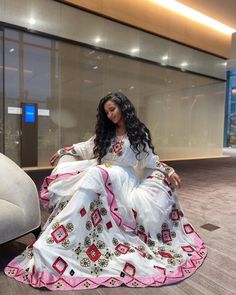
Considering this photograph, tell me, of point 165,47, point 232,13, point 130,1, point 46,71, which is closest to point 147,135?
point 46,71

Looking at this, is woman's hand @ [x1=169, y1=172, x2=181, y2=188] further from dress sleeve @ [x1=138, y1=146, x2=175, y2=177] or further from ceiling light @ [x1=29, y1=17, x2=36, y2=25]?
ceiling light @ [x1=29, y1=17, x2=36, y2=25]

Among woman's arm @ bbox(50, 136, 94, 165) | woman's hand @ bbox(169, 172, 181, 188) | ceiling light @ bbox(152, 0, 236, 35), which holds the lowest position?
woman's hand @ bbox(169, 172, 181, 188)

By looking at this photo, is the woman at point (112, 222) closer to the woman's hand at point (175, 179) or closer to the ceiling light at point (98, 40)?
the woman's hand at point (175, 179)

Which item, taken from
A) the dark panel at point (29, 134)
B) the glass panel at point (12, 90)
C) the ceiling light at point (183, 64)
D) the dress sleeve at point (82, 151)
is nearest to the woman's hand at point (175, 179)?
the dress sleeve at point (82, 151)

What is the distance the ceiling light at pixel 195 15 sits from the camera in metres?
7.57

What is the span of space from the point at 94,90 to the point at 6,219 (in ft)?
18.5

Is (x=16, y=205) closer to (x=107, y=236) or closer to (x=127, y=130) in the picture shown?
(x=107, y=236)

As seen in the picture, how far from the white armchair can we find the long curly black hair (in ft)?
2.09

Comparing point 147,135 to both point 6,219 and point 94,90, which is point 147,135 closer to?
point 6,219

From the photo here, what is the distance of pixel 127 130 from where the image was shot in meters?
2.21

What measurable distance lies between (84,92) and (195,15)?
15.2 feet

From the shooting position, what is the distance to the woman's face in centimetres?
219

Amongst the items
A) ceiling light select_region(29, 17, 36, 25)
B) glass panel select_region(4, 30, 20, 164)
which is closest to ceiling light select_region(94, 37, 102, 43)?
ceiling light select_region(29, 17, 36, 25)

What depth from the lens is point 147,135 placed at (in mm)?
2283
